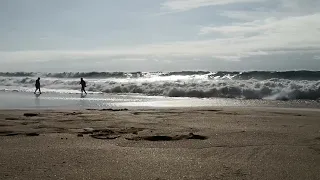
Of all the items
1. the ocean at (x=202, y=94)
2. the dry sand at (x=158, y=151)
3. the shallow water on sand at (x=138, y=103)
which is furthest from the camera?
the ocean at (x=202, y=94)

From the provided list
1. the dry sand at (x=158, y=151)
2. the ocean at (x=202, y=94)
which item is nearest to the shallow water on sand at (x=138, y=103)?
the ocean at (x=202, y=94)

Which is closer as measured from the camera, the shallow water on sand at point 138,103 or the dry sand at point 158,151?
the dry sand at point 158,151

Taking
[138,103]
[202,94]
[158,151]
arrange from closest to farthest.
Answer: [158,151]
[138,103]
[202,94]

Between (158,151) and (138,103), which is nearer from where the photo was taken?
Result: (158,151)

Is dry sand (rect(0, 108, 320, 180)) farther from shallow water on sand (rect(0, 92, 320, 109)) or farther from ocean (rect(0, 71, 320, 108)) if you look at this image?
ocean (rect(0, 71, 320, 108))

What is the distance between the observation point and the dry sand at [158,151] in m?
4.27

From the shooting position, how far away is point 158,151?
5387 millimetres

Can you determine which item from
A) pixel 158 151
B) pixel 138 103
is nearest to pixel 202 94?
pixel 138 103

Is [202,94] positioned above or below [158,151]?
above

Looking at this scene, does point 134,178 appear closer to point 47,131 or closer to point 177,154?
point 177,154

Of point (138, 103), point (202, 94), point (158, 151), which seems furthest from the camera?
point (202, 94)

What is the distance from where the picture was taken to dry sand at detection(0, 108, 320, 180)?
4273 mm

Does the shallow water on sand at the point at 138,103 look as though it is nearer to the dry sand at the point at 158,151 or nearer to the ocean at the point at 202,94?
the ocean at the point at 202,94

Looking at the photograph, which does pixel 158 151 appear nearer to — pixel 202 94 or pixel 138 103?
pixel 138 103
